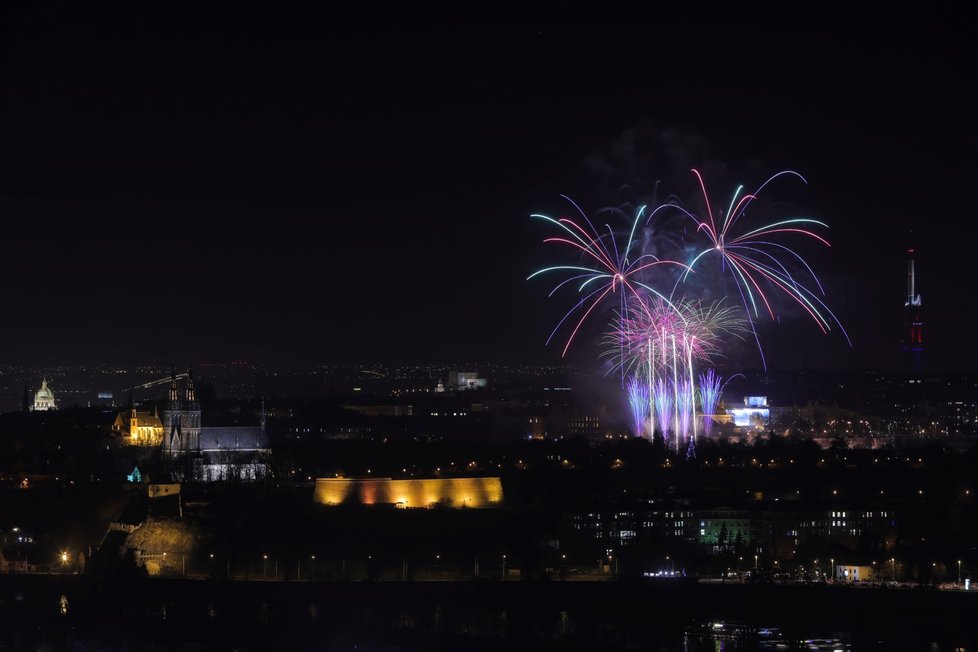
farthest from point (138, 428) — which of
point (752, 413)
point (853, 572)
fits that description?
point (853, 572)

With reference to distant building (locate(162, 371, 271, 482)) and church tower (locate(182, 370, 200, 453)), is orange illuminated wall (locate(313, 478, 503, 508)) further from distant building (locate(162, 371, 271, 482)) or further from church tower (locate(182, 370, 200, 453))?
church tower (locate(182, 370, 200, 453))

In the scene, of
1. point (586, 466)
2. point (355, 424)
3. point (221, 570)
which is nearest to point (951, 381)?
point (355, 424)

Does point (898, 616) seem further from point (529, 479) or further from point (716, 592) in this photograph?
point (529, 479)

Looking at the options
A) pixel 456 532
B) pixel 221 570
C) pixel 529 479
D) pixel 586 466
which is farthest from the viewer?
pixel 586 466

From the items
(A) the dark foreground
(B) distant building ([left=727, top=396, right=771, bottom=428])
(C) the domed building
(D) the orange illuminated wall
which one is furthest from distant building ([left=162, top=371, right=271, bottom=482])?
(B) distant building ([left=727, top=396, right=771, bottom=428])

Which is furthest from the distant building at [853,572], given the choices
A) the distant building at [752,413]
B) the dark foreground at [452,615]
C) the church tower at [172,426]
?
the distant building at [752,413]

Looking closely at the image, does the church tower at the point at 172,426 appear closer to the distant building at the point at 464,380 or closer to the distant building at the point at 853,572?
the distant building at the point at 853,572
